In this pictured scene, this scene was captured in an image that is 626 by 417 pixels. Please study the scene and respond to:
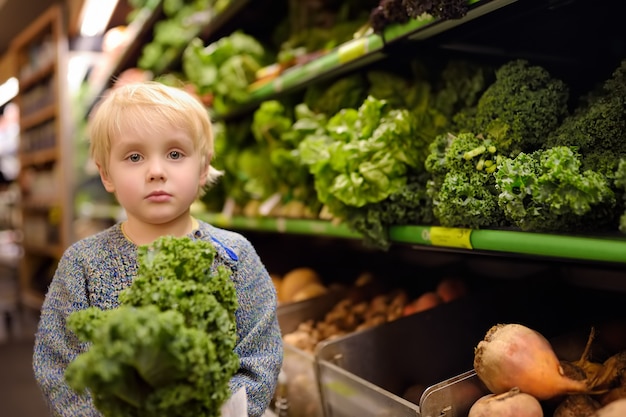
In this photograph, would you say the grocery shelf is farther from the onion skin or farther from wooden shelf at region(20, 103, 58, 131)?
wooden shelf at region(20, 103, 58, 131)

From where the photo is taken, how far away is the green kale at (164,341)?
0.85 m

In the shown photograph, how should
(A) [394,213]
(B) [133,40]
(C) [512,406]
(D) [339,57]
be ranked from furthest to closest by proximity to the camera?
(B) [133,40] → (D) [339,57] → (A) [394,213] → (C) [512,406]

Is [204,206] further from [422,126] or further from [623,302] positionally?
[623,302]

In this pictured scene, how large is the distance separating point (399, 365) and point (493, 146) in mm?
801

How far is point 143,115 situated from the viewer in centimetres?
126

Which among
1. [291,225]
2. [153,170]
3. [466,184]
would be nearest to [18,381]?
[291,225]

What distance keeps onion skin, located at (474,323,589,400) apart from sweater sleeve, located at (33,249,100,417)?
0.94 metres

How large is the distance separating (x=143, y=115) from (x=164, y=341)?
2.02ft

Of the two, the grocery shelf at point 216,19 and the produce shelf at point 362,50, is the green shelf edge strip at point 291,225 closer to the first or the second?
the produce shelf at point 362,50

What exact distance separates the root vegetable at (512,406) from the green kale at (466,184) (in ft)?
1.43

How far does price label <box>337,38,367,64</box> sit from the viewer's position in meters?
1.82

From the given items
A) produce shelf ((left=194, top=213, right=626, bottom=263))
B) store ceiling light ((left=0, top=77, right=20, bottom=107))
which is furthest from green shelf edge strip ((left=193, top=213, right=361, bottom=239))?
store ceiling light ((left=0, top=77, right=20, bottom=107))

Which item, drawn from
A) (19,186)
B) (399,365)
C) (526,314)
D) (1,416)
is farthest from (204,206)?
(19,186)

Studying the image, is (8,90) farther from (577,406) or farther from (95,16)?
(577,406)
